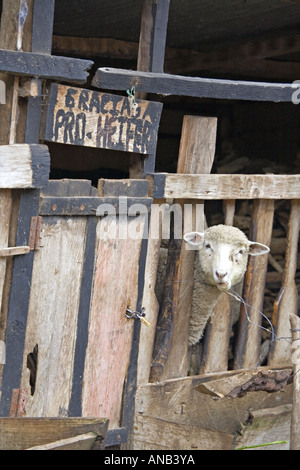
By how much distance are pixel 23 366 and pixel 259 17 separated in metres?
4.33

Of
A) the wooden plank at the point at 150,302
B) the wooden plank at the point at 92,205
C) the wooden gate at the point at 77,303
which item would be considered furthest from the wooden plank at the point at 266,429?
the wooden plank at the point at 92,205

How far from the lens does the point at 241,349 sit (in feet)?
24.1

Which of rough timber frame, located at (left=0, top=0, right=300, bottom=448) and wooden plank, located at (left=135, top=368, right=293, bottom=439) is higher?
rough timber frame, located at (left=0, top=0, right=300, bottom=448)

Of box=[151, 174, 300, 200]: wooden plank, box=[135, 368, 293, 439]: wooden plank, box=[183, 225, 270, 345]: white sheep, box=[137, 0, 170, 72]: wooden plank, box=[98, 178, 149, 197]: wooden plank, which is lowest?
box=[135, 368, 293, 439]: wooden plank

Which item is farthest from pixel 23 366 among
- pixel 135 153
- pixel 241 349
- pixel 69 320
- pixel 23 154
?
pixel 241 349

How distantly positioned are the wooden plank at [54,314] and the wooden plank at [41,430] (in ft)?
3.41

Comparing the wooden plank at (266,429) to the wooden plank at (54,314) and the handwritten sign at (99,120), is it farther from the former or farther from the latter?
the handwritten sign at (99,120)

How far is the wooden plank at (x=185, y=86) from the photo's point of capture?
5.71 metres

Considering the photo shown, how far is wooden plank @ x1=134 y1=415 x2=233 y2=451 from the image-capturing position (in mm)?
6277

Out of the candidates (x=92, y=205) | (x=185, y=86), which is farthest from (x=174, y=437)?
(x=185, y=86)

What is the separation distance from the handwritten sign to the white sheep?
1023mm

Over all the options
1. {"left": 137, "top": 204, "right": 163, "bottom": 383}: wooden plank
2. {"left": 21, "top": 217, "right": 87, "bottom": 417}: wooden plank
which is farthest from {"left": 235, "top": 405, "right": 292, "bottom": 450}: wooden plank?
{"left": 21, "top": 217, "right": 87, "bottom": 417}: wooden plank

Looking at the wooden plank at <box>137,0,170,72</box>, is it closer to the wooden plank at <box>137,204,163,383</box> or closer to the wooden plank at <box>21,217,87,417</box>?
the wooden plank at <box>137,204,163,383</box>

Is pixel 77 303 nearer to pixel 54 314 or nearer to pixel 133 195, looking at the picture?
pixel 54 314
